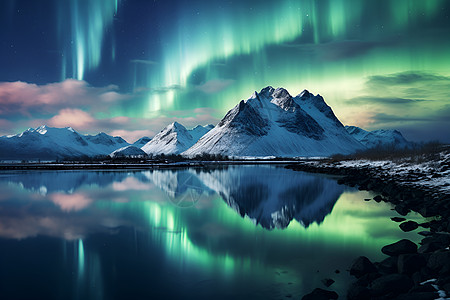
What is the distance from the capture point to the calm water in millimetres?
10586

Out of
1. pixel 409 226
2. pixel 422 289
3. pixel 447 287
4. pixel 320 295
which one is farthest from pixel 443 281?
pixel 409 226

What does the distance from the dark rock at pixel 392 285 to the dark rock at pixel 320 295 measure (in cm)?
114

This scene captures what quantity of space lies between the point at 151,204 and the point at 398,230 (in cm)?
1982

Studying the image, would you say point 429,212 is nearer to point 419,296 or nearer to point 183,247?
point 419,296

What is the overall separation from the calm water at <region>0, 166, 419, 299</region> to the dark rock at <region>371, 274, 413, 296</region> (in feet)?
4.28

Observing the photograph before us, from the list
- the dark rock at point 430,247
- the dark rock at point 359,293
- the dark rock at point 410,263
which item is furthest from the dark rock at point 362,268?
the dark rock at point 430,247

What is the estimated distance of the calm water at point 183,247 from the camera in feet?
34.7

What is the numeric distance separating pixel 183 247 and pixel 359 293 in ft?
27.8

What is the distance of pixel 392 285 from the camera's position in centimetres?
925

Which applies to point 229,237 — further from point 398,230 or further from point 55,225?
point 55,225

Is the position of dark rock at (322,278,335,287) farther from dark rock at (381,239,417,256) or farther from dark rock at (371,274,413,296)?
dark rock at (381,239,417,256)

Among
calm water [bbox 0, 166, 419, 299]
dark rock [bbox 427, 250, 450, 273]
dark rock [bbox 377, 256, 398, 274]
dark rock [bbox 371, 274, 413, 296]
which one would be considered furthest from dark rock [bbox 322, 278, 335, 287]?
dark rock [bbox 427, 250, 450, 273]

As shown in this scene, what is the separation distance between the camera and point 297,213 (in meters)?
24.5

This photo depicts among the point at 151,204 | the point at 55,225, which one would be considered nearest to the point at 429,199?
the point at 151,204
